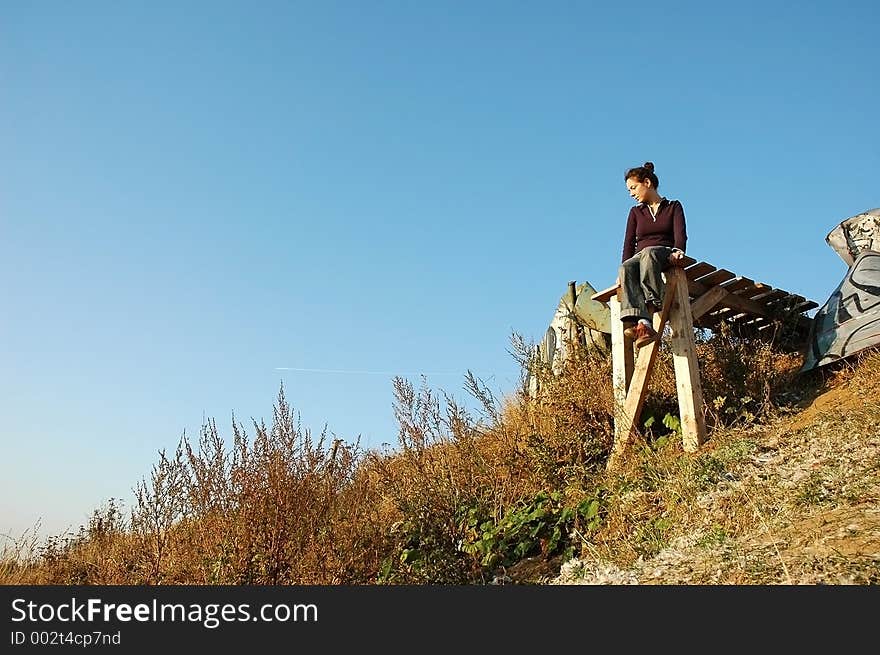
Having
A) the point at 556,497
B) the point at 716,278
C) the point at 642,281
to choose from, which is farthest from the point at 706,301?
the point at 556,497

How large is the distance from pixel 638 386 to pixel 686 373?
Result: 442 mm

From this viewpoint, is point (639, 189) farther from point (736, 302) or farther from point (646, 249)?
point (736, 302)

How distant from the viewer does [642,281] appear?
579 cm

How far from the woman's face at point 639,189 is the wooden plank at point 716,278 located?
0.91 metres

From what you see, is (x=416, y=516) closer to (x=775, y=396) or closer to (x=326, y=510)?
(x=326, y=510)

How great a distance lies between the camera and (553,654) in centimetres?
266

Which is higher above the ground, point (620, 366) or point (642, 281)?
point (642, 281)

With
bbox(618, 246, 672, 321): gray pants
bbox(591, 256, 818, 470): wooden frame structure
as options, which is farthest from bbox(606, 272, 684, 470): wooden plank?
bbox(618, 246, 672, 321): gray pants

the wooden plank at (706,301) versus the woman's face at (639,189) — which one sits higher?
the woman's face at (639,189)

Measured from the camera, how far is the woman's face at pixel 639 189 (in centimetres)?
→ 630

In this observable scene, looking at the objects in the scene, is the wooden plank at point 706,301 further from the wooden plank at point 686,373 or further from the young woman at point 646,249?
the young woman at point 646,249

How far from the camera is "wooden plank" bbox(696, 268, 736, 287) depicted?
6.30m

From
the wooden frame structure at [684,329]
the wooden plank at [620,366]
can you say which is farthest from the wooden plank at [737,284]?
the wooden plank at [620,366]

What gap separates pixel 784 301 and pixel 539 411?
117 inches
